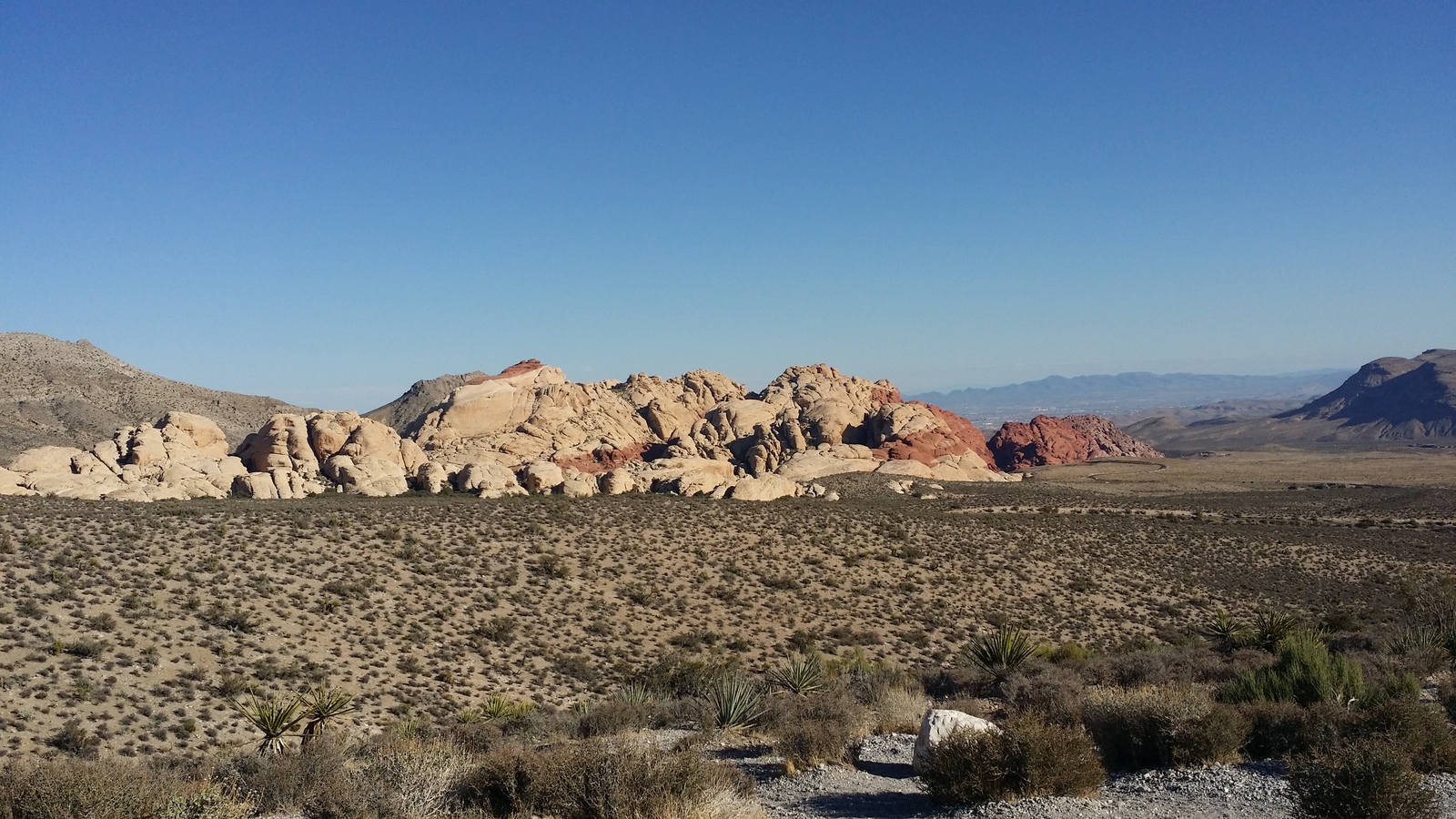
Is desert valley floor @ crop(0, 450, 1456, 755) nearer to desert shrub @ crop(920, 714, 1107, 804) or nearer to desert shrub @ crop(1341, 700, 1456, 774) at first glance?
desert shrub @ crop(920, 714, 1107, 804)

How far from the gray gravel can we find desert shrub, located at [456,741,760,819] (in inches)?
36.0

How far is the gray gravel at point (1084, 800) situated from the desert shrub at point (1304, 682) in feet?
10.0

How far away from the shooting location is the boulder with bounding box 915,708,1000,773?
1030cm

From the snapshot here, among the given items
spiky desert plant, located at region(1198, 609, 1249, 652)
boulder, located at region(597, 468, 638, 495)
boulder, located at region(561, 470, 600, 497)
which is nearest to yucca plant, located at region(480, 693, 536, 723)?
spiky desert plant, located at region(1198, 609, 1249, 652)

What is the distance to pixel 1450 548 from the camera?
1626 inches

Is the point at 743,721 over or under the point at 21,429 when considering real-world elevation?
under

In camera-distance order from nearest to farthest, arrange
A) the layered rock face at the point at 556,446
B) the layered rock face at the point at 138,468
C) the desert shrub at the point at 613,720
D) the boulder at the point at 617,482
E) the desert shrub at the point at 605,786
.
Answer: the desert shrub at the point at 605,786
the desert shrub at the point at 613,720
the layered rock face at the point at 138,468
the layered rock face at the point at 556,446
the boulder at the point at 617,482

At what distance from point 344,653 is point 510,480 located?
77.4 ft

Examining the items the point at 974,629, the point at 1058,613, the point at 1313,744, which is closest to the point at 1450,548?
the point at 1058,613

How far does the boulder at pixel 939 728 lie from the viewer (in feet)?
33.8

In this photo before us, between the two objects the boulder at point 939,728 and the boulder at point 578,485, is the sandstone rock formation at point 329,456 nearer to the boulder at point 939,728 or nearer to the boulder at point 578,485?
the boulder at point 578,485

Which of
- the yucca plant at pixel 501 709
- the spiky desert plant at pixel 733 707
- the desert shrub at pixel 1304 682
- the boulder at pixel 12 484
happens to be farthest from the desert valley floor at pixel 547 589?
the desert shrub at pixel 1304 682

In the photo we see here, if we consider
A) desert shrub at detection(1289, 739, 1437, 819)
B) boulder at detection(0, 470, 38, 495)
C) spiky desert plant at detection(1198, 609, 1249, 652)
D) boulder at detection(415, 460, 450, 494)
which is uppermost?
boulder at detection(0, 470, 38, 495)

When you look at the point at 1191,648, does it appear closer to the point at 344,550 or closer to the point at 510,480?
the point at 344,550
